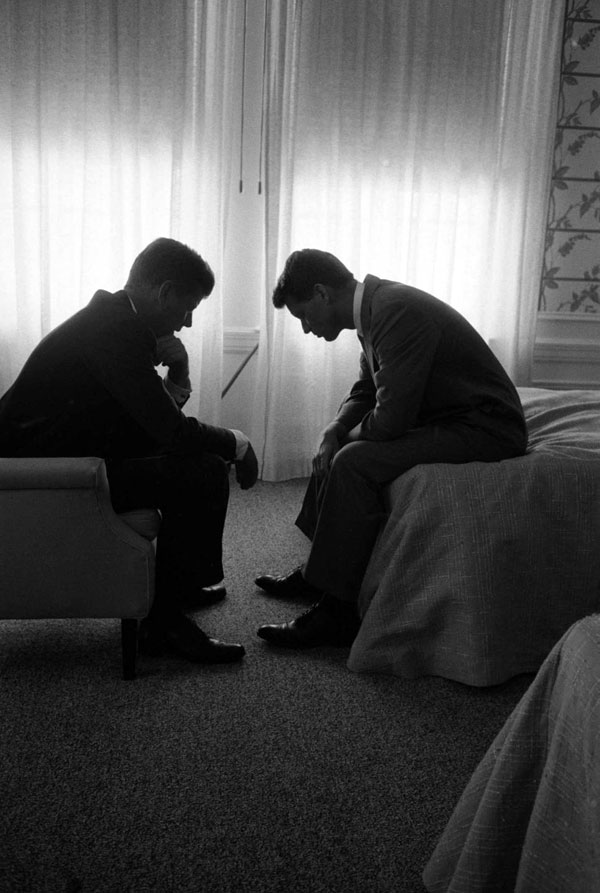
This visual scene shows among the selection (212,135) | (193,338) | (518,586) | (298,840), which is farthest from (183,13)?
(298,840)

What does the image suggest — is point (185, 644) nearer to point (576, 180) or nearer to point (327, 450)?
point (327, 450)

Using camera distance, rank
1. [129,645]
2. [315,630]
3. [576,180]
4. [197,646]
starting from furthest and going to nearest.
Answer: [576,180], [315,630], [197,646], [129,645]

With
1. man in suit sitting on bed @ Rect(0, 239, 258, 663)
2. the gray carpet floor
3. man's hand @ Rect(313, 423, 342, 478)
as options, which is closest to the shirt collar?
man's hand @ Rect(313, 423, 342, 478)

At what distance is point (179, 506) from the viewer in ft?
6.03

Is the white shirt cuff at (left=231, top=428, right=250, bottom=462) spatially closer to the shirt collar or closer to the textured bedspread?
the shirt collar

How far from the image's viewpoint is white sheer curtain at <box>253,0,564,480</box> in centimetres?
347

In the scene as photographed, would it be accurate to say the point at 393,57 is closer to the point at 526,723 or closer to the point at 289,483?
the point at 289,483

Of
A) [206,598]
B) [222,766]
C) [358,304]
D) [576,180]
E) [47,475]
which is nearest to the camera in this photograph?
[222,766]

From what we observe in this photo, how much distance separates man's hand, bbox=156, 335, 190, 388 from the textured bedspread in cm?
156

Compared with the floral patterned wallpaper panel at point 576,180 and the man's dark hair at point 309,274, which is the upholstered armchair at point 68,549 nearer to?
the man's dark hair at point 309,274

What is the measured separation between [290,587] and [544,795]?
1506 mm

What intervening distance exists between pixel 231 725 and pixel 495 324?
276 cm

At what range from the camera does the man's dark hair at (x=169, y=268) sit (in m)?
1.87

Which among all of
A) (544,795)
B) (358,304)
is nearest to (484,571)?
(358,304)
